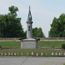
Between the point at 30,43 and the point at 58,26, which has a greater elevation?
the point at 58,26

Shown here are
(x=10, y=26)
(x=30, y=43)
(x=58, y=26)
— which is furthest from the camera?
(x=58, y=26)

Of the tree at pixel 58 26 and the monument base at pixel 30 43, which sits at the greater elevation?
the tree at pixel 58 26

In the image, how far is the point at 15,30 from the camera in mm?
79250

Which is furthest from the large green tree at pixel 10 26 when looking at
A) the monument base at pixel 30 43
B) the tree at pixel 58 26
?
the monument base at pixel 30 43

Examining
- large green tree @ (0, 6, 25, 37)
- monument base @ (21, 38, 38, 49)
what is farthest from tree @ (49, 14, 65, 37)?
monument base @ (21, 38, 38, 49)

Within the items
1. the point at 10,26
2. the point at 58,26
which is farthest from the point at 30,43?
the point at 58,26

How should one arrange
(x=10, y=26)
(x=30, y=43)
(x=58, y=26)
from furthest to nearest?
(x=58, y=26) < (x=10, y=26) < (x=30, y=43)

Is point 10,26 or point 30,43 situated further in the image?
point 10,26

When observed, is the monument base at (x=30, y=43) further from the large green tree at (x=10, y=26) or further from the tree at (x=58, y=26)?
the tree at (x=58, y=26)

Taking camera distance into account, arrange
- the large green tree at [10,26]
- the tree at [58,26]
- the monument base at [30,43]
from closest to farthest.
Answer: the monument base at [30,43] < the large green tree at [10,26] < the tree at [58,26]

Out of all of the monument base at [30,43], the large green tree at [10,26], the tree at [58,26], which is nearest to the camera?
the monument base at [30,43]

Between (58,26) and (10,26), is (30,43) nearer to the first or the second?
(10,26)

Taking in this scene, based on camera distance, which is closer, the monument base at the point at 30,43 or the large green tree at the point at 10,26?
the monument base at the point at 30,43
